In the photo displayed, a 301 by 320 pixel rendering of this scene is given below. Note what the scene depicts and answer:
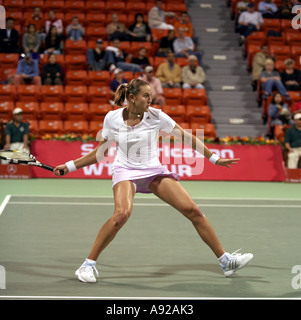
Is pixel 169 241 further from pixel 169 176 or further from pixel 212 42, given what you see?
pixel 212 42

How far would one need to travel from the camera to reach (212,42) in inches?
840

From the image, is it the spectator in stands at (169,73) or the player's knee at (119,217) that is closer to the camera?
the player's knee at (119,217)

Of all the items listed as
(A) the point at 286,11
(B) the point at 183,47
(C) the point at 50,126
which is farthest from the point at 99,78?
(A) the point at 286,11

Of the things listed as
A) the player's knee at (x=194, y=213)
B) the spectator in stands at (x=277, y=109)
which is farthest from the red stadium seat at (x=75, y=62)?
the player's knee at (x=194, y=213)

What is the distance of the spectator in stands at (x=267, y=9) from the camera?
850 inches

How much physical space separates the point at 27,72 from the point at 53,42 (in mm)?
1541

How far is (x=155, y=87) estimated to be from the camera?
17156 millimetres

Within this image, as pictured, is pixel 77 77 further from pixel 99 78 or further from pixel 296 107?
pixel 296 107

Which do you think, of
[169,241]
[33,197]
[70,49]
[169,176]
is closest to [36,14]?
[70,49]

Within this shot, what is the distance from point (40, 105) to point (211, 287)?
11.8 meters

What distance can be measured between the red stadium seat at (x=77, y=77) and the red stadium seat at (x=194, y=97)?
8.89 ft

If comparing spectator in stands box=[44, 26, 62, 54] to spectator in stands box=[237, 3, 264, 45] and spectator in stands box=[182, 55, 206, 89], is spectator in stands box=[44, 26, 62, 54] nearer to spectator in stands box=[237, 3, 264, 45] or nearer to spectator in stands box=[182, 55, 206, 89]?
spectator in stands box=[182, 55, 206, 89]

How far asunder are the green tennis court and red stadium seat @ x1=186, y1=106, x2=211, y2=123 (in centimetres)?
394

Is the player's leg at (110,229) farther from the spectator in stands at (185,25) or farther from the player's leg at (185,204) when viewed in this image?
the spectator in stands at (185,25)
